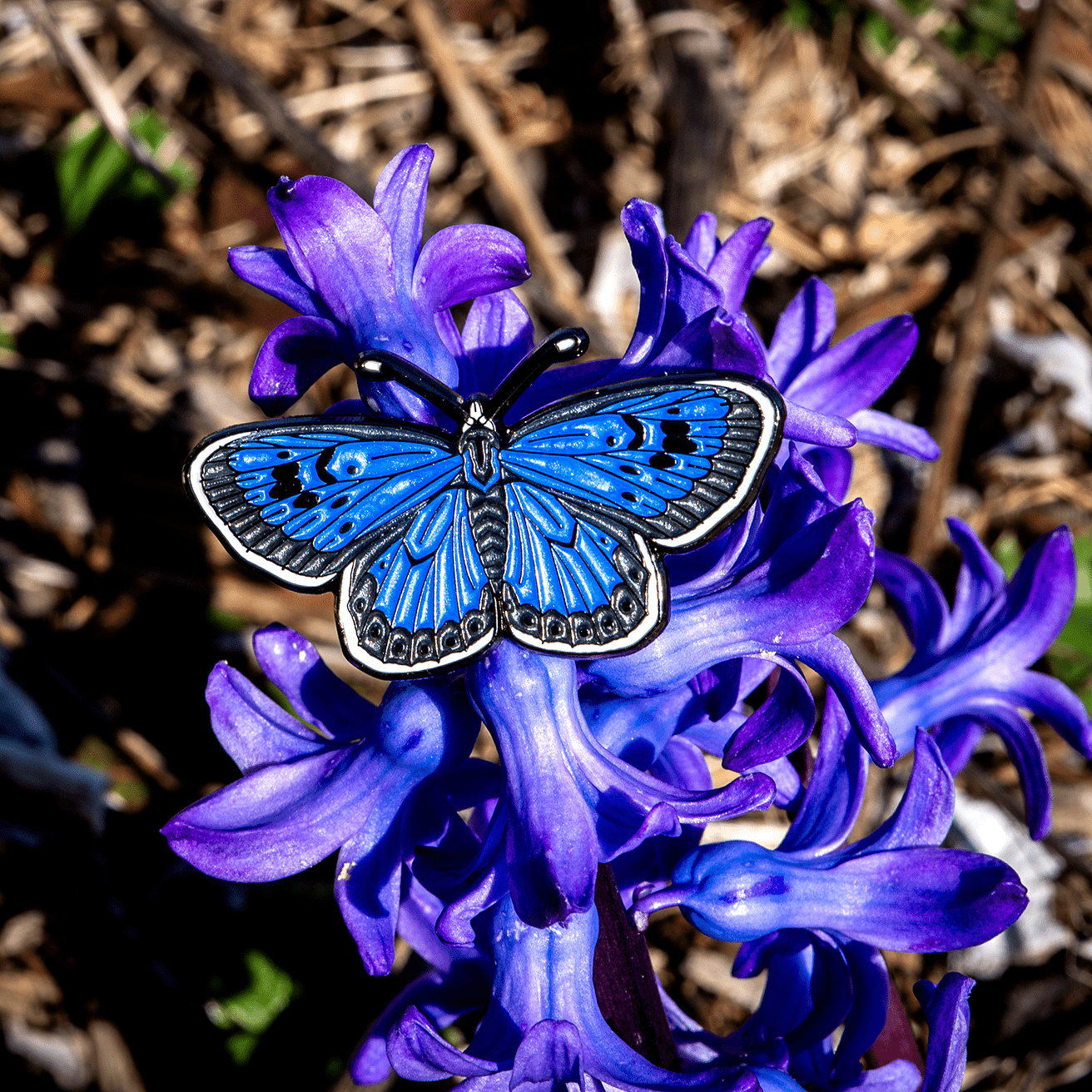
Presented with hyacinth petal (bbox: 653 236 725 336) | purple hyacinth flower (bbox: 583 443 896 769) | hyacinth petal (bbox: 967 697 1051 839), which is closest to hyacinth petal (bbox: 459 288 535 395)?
hyacinth petal (bbox: 653 236 725 336)

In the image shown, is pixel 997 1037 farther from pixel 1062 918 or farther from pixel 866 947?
pixel 866 947

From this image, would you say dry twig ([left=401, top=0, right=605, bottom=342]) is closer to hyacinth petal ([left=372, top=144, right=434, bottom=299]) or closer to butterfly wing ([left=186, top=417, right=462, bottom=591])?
hyacinth petal ([left=372, top=144, right=434, bottom=299])

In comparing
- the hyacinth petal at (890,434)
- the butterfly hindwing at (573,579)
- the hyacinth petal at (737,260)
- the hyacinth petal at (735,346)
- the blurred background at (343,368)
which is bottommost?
the blurred background at (343,368)

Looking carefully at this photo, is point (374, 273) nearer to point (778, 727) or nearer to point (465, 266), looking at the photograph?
point (465, 266)

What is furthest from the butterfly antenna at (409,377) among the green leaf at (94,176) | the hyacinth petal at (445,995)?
the green leaf at (94,176)

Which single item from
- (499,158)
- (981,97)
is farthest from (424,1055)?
(981,97)

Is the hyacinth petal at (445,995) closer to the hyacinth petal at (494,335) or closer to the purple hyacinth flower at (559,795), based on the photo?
the purple hyacinth flower at (559,795)
